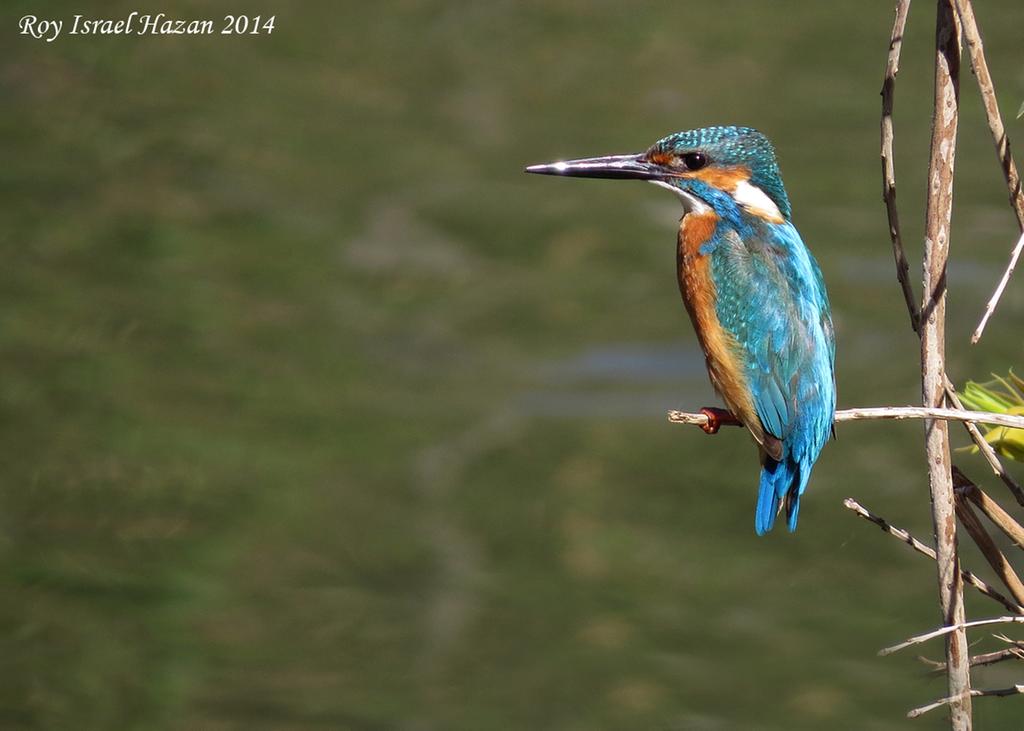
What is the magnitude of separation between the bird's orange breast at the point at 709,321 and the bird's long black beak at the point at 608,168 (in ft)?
0.41

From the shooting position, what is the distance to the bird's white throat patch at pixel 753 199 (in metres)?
2.64

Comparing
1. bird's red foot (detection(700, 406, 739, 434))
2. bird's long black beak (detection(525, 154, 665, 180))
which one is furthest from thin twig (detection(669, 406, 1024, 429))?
bird's long black beak (detection(525, 154, 665, 180))

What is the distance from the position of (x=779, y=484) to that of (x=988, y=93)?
98cm

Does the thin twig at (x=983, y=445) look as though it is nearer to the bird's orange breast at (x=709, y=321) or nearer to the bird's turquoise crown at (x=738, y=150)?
the bird's orange breast at (x=709, y=321)

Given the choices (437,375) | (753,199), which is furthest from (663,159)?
(437,375)

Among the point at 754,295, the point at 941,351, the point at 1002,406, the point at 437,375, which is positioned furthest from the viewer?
the point at 437,375

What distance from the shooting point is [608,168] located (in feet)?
8.55

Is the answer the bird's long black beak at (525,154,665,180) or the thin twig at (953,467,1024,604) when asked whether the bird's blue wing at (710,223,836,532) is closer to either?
the bird's long black beak at (525,154,665,180)

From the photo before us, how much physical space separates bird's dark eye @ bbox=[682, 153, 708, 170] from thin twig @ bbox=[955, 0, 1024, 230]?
0.92 metres

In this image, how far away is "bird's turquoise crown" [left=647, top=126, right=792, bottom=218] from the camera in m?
2.62

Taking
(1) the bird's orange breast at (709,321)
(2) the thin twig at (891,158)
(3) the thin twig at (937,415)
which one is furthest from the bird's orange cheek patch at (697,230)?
(3) the thin twig at (937,415)

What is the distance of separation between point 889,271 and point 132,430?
3908 mm

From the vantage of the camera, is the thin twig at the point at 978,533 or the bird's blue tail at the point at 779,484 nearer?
the thin twig at the point at 978,533

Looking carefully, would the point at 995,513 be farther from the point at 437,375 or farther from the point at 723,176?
the point at 437,375
